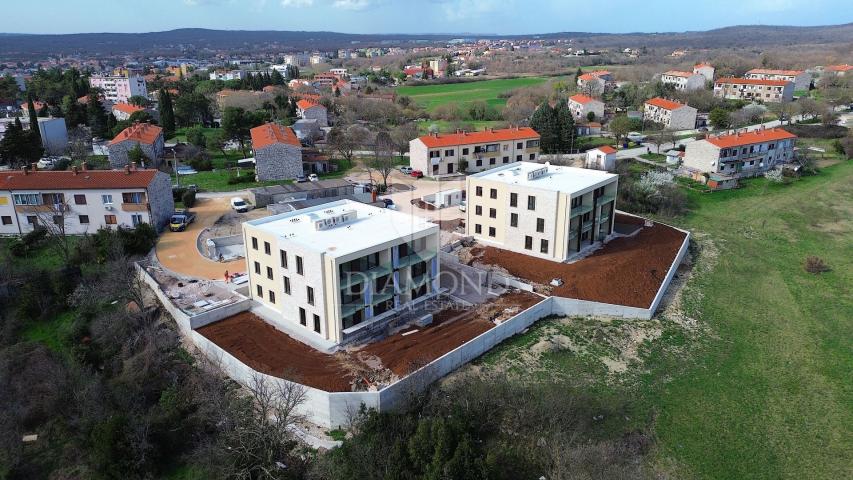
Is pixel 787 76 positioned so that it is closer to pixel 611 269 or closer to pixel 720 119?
pixel 720 119

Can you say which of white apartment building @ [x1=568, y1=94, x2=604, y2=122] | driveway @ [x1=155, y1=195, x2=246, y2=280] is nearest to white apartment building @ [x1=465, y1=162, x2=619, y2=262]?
driveway @ [x1=155, y1=195, x2=246, y2=280]

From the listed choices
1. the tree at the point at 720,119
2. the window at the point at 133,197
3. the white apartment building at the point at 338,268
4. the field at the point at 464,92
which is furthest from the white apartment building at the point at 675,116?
the window at the point at 133,197

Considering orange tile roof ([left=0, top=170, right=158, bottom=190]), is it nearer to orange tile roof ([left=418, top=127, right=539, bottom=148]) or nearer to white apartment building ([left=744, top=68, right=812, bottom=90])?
orange tile roof ([left=418, top=127, right=539, bottom=148])

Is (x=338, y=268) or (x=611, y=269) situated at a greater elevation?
(x=338, y=268)

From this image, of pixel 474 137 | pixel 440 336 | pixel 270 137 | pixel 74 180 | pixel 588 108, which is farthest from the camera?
pixel 588 108

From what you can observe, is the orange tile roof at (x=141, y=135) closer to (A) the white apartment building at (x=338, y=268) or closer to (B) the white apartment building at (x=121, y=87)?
(A) the white apartment building at (x=338, y=268)

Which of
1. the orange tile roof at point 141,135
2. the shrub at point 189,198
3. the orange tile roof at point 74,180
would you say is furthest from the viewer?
the orange tile roof at point 141,135

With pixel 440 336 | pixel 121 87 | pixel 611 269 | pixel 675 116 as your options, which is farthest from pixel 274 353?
pixel 121 87
